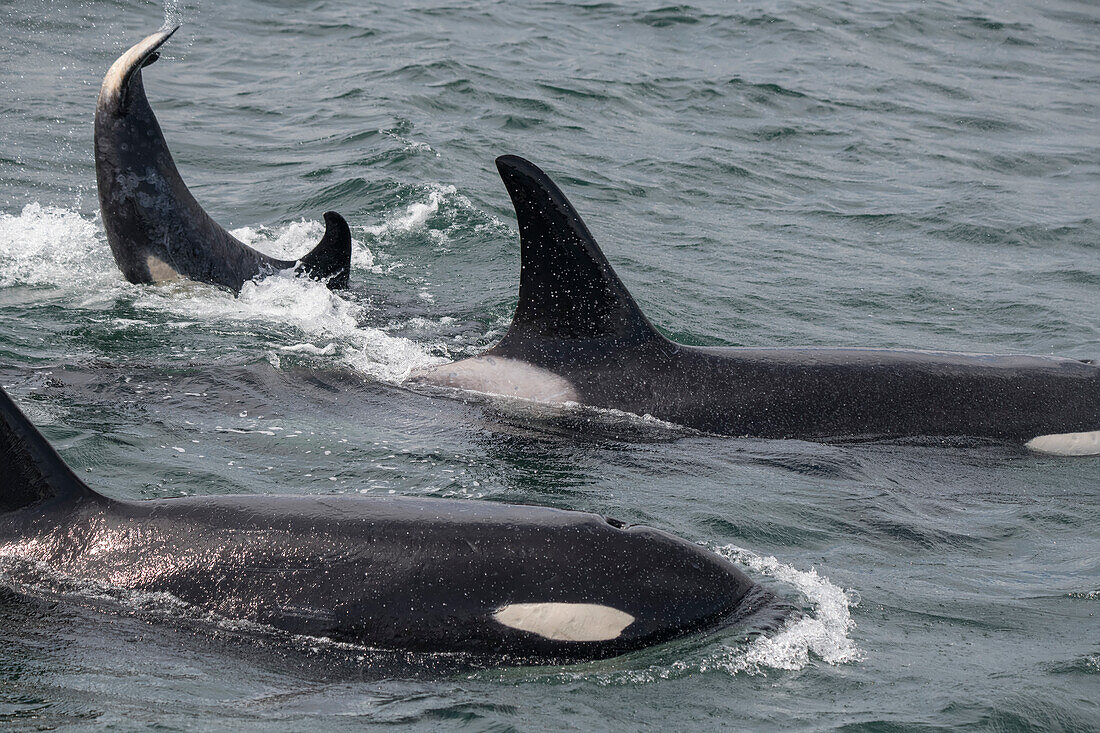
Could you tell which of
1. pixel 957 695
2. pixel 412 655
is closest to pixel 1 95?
pixel 412 655

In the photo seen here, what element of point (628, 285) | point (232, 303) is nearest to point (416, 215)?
point (628, 285)

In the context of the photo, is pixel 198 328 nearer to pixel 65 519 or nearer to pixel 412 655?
pixel 65 519

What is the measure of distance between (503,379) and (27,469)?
363 cm

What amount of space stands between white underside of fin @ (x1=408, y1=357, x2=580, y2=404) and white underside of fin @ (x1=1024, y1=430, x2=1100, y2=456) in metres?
2.97

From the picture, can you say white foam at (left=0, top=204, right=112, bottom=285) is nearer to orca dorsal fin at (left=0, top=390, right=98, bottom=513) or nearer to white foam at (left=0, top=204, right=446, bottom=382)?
white foam at (left=0, top=204, right=446, bottom=382)

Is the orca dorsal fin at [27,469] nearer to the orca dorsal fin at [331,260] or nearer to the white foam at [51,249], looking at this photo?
the orca dorsal fin at [331,260]

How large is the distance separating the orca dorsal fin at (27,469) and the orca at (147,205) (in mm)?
4447

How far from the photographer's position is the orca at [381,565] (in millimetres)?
4719

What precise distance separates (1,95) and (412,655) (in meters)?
14.1

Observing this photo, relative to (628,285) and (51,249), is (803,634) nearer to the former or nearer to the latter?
(628,285)

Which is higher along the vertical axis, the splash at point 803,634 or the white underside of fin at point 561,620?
the white underside of fin at point 561,620

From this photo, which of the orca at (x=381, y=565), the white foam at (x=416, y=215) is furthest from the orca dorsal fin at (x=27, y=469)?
the white foam at (x=416, y=215)

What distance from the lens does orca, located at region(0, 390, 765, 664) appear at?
4719mm

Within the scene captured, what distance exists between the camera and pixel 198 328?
9180mm
